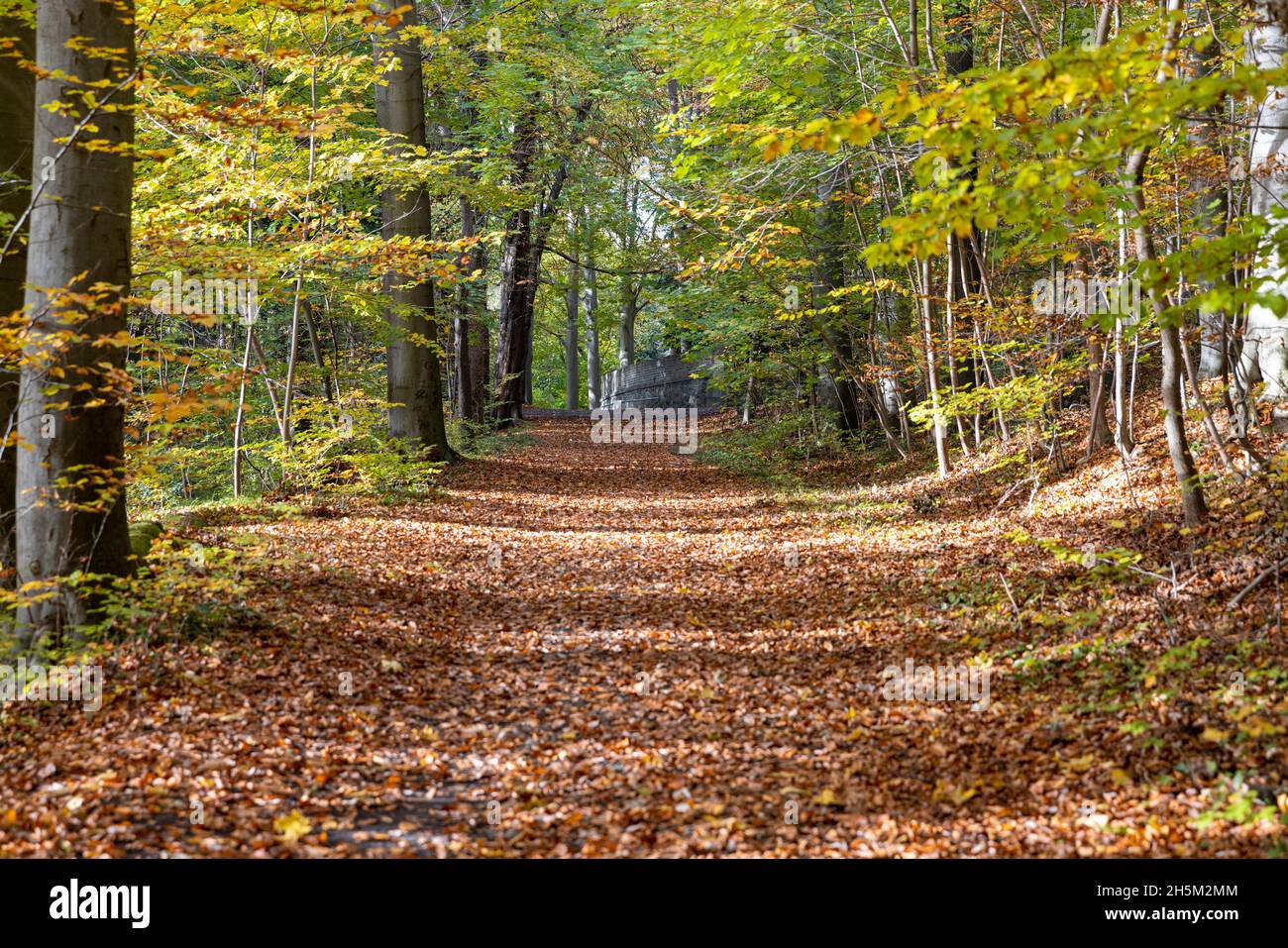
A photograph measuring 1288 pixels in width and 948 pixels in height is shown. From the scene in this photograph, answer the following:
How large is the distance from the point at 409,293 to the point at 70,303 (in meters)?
8.77

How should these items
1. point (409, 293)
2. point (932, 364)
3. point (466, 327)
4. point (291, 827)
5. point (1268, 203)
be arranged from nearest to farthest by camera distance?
point (291, 827)
point (1268, 203)
point (932, 364)
point (409, 293)
point (466, 327)

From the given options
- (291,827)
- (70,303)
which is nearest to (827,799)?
(291,827)

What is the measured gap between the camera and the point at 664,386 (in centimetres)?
3591

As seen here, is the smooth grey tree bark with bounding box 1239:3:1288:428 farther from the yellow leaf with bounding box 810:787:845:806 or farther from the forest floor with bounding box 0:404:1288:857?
the yellow leaf with bounding box 810:787:845:806

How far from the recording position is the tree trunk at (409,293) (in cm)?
1342

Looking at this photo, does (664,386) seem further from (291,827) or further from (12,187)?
(291,827)

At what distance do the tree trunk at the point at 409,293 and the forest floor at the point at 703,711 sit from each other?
5254 millimetres

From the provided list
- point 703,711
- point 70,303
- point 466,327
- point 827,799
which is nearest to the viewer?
Answer: point 827,799

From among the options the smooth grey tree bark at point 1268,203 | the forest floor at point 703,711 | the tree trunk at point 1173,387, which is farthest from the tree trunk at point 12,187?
the smooth grey tree bark at point 1268,203

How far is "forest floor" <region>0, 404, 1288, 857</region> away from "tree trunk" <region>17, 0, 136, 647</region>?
66cm

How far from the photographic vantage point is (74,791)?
4102 millimetres

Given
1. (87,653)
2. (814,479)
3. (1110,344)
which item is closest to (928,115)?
(87,653)

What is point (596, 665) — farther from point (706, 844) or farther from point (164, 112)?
point (164, 112)

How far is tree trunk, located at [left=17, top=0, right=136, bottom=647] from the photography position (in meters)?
5.30
